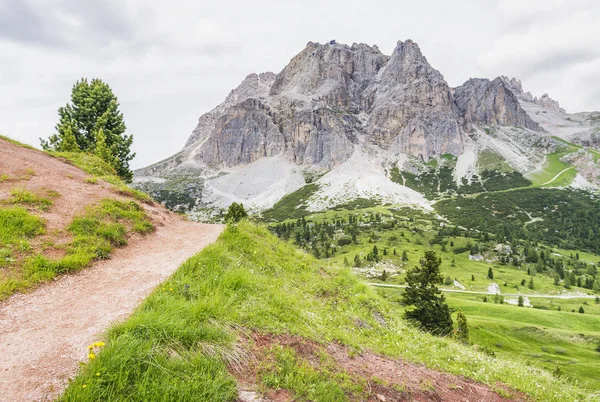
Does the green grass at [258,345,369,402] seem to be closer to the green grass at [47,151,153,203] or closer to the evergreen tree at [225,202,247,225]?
the evergreen tree at [225,202,247,225]

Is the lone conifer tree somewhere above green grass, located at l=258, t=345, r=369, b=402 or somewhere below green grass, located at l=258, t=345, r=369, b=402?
above

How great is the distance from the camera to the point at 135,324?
6.84 meters

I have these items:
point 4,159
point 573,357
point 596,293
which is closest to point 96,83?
point 4,159

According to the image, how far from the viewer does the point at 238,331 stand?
7984 mm

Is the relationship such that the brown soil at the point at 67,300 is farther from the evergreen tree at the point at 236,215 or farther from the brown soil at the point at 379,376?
the brown soil at the point at 379,376

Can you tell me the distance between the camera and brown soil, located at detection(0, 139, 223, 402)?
19.8 feet

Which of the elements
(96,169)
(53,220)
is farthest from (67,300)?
(96,169)

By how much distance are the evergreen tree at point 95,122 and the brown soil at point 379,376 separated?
4249 cm

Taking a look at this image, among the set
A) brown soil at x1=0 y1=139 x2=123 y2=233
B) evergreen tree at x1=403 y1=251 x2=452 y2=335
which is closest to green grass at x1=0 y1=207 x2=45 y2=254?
brown soil at x1=0 y1=139 x2=123 y2=233

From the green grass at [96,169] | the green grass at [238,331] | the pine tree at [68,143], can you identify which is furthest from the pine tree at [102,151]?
the green grass at [238,331]

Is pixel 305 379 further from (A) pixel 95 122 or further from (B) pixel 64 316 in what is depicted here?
(A) pixel 95 122

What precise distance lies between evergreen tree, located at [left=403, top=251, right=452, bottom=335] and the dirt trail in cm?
4662

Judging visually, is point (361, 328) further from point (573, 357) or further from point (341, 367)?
point (573, 357)

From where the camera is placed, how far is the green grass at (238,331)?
18.7 feet
